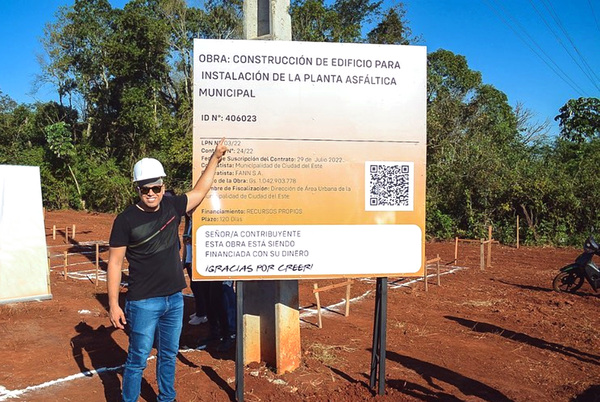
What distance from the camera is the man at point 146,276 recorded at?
3655 millimetres

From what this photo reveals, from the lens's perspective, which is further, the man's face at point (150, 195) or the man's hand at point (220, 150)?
the man's hand at point (220, 150)

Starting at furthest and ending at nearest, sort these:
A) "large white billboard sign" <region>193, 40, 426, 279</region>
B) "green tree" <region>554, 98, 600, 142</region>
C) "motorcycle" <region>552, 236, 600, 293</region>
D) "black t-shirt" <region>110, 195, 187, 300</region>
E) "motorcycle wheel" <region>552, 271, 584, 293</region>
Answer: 1. "green tree" <region>554, 98, 600, 142</region>
2. "motorcycle wheel" <region>552, 271, 584, 293</region>
3. "motorcycle" <region>552, 236, 600, 293</region>
4. "large white billboard sign" <region>193, 40, 426, 279</region>
5. "black t-shirt" <region>110, 195, 187, 300</region>

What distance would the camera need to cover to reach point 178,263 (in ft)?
12.9

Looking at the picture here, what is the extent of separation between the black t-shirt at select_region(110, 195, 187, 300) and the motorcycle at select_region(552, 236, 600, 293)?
851 centimetres

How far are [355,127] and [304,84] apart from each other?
1.73ft

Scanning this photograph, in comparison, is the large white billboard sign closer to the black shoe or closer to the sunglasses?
the sunglasses

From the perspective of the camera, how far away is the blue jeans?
3705mm

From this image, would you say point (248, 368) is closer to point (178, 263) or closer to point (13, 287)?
point (178, 263)

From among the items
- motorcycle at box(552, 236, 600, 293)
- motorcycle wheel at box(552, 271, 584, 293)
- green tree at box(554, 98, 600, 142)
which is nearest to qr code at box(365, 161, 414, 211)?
motorcycle at box(552, 236, 600, 293)

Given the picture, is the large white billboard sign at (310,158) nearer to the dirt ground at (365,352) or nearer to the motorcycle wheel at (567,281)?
the dirt ground at (365,352)

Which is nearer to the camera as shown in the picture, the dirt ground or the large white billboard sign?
the large white billboard sign

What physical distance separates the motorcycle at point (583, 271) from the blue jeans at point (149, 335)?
845 centimetres

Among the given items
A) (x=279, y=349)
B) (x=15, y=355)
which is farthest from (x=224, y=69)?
(x=15, y=355)

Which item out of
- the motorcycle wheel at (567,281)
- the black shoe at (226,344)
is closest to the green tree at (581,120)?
the motorcycle wheel at (567,281)
